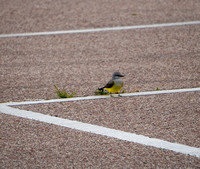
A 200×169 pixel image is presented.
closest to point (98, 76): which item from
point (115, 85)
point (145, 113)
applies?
point (115, 85)

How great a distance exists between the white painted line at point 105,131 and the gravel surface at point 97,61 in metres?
0.58

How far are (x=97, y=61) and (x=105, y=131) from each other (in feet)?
9.45

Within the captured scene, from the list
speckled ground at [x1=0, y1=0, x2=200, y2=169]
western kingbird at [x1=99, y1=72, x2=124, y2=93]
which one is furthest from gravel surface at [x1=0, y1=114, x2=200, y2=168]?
western kingbird at [x1=99, y1=72, x2=124, y2=93]

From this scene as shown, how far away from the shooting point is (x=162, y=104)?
17.0 ft

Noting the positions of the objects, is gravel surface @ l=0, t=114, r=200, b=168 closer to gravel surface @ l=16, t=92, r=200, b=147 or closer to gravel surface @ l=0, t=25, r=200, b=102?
gravel surface @ l=16, t=92, r=200, b=147

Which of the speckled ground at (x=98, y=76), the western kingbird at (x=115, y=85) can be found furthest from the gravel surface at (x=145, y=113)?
the western kingbird at (x=115, y=85)

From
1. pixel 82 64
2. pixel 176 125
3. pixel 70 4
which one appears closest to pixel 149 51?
pixel 82 64

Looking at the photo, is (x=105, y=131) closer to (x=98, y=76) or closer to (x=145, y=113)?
(x=145, y=113)

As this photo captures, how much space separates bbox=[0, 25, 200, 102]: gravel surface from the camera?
5988 millimetres

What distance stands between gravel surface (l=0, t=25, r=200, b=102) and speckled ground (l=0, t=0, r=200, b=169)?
0.05 ft

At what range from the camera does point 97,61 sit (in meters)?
7.12

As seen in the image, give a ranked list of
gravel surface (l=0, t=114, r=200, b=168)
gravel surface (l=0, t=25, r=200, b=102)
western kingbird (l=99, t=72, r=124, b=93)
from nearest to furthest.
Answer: gravel surface (l=0, t=114, r=200, b=168)
western kingbird (l=99, t=72, r=124, b=93)
gravel surface (l=0, t=25, r=200, b=102)

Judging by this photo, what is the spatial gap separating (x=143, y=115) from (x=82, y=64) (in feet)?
8.02

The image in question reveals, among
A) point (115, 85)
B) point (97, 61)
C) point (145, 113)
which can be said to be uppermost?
point (115, 85)
